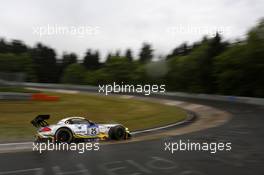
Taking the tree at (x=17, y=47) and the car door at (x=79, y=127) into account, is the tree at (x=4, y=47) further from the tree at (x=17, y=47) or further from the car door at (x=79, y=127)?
the car door at (x=79, y=127)

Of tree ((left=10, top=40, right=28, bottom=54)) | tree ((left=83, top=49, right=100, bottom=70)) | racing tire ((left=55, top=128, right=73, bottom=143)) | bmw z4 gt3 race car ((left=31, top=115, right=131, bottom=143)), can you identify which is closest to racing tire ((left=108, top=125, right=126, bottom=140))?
bmw z4 gt3 race car ((left=31, top=115, right=131, bottom=143))

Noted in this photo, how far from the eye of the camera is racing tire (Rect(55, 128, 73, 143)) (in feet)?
45.2

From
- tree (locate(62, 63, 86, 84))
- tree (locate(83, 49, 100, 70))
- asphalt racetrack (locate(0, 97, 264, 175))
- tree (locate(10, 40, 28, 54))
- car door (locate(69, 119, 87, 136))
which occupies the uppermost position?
tree (locate(10, 40, 28, 54))

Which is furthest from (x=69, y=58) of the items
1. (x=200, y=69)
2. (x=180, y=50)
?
(x=200, y=69)

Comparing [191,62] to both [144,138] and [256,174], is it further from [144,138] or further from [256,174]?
[256,174]

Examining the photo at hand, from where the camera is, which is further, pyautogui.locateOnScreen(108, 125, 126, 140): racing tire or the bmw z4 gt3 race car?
pyautogui.locateOnScreen(108, 125, 126, 140): racing tire

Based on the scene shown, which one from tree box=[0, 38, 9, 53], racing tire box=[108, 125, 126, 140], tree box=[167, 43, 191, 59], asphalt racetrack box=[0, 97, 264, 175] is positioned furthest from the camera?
tree box=[0, 38, 9, 53]

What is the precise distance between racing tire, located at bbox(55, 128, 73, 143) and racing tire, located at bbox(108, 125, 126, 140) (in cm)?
159

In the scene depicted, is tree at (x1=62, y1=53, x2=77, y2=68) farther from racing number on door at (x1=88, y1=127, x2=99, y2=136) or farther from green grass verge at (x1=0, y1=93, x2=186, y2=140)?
racing number on door at (x1=88, y1=127, x2=99, y2=136)

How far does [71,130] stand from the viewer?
1396 centimetres

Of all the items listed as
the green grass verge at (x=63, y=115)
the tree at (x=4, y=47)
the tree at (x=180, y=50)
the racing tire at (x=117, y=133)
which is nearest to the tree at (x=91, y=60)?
the tree at (x=180, y=50)

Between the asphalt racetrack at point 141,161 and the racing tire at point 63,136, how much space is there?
4.08ft

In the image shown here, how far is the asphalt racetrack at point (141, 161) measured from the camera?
401 inches

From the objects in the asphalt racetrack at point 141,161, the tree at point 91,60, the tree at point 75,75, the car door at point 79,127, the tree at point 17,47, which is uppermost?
the tree at point 17,47
